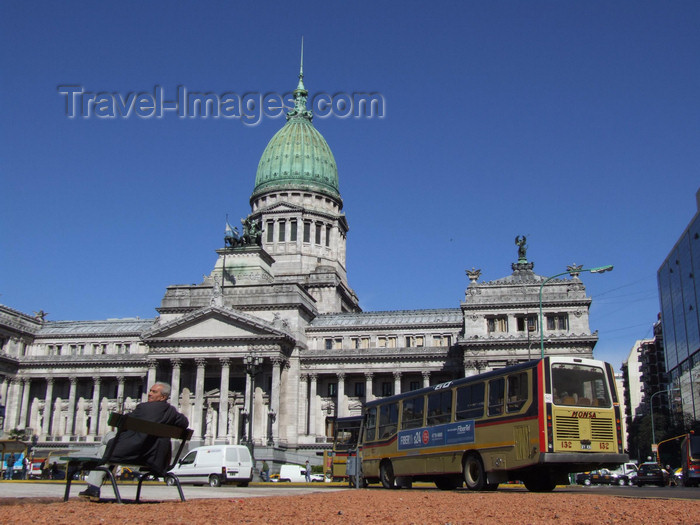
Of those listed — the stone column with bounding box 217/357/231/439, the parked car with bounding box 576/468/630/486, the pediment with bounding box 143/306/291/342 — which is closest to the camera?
the parked car with bounding box 576/468/630/486

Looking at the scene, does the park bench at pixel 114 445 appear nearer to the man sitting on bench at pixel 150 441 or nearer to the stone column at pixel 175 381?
the man sitting on bench at pixel 150 441

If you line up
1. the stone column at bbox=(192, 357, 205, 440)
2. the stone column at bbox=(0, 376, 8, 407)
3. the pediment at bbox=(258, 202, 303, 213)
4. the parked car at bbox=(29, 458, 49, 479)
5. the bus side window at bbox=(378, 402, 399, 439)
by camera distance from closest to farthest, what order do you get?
1. the bus side window at bbox=(378, 402, 399, 439)
2. the parked car at bbox=(29, 458, 49, 479)
3. the stone column at bbox=(192, 357, 205, 440)
4. the stone column at bbox=(0, 376, 8, 407)
5. the pediment at bbox=(258, 202, 303, 213)

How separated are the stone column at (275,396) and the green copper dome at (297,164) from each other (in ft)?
113

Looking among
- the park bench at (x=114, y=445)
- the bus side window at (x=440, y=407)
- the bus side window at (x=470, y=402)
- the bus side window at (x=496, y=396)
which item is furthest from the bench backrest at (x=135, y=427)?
the bus side window at (x=440, y=407)

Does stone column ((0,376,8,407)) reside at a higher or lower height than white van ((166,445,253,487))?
higher

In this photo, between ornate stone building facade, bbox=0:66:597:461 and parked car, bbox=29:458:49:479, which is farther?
ornate stone building facade, bbox=0:66:597:461

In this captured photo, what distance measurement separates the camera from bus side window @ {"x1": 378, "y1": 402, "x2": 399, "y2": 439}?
3344cm

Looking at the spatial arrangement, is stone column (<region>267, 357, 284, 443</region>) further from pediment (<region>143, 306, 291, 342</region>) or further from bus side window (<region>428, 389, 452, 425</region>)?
bus side window (<region>428, 389, 452, 425</region>)

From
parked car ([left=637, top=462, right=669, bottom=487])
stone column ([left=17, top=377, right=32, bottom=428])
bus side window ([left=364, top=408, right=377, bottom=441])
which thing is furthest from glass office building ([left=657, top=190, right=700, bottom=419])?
stone column ([left=17, top=377, right=32, bottom=428])

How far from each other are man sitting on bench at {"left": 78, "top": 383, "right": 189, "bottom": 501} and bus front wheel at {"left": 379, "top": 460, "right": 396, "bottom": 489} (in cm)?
2124

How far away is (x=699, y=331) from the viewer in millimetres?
113500

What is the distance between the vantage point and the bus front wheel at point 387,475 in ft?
108

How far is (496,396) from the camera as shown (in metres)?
27.0

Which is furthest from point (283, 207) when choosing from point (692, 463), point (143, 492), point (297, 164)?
point (143, 492)
